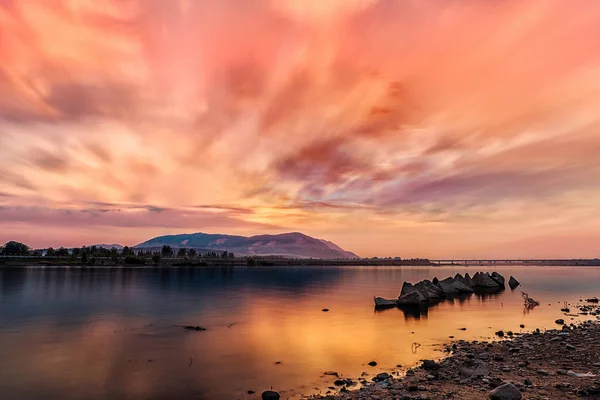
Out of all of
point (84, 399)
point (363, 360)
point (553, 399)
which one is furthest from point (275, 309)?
point (553, 399)

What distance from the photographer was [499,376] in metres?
21.2

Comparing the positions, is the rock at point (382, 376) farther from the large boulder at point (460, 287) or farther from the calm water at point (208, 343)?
the large boulder at point (460, 287)

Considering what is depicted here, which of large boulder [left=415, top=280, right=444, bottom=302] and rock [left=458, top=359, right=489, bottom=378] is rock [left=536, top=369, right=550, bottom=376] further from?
large boulder [left=415, top=280, right=444, bottom=302]

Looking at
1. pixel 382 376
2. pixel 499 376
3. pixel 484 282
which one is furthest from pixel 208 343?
pixel 484 282

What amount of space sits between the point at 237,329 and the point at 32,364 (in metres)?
18.7

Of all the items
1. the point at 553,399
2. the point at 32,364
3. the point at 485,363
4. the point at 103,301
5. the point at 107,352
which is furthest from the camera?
the point at 103,301

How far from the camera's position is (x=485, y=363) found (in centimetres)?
2409

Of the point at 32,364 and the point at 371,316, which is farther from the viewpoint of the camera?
the point at 371,316

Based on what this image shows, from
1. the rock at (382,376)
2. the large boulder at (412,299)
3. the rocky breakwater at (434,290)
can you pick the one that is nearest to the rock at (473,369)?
the rock at (382,376)

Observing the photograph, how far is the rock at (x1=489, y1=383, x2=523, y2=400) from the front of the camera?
1690cm

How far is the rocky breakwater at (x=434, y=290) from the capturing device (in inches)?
2377

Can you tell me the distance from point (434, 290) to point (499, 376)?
178ft

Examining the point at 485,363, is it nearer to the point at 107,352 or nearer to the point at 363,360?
the point at 363,360

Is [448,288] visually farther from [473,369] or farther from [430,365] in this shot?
[473,369]
